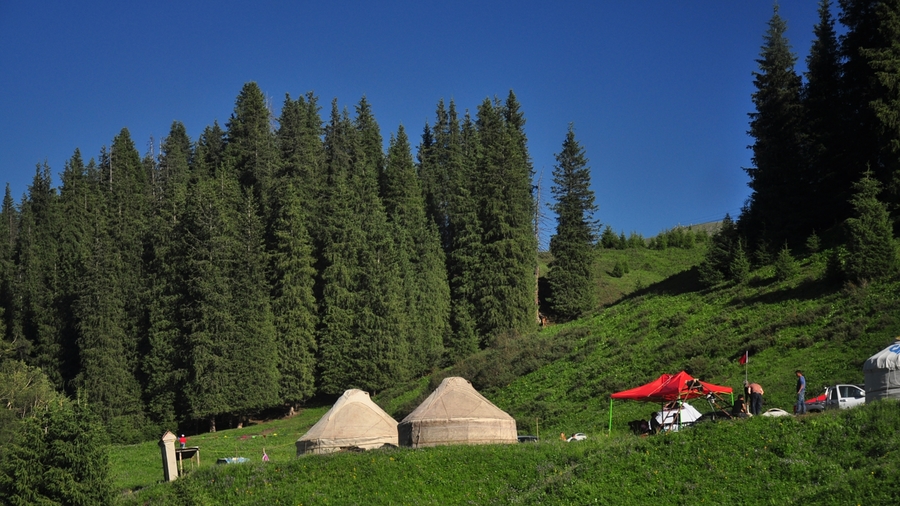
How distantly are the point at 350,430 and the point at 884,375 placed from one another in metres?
18.7

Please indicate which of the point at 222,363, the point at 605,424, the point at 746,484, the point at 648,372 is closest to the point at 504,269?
the point at 222,363

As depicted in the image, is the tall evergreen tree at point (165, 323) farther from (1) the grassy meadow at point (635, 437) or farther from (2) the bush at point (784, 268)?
(2) the bush at point (784, 268)

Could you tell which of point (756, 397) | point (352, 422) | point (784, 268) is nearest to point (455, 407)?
point (352, 422)

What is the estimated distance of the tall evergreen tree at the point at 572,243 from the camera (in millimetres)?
71188

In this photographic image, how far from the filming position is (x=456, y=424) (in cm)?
3106

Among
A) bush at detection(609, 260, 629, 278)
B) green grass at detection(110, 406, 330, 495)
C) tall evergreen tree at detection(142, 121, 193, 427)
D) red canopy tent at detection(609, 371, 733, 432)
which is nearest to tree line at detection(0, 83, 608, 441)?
tall evergreen tree at detection(142, 121, 193, 427)

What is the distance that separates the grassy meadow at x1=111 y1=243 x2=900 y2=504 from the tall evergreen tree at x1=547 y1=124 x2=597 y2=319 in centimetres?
781

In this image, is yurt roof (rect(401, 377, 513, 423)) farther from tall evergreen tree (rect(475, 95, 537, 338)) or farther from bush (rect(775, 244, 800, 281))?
tall evergreen tree (rect(475, 95, 537, 338))

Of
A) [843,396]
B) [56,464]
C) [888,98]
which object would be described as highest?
[888,98]

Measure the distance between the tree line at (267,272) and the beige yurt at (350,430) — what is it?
23.6 m

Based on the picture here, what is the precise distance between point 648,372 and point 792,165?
18.9 meters

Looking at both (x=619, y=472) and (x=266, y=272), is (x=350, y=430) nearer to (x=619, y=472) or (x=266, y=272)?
(x=619, y=472)

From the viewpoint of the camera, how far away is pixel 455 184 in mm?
79250

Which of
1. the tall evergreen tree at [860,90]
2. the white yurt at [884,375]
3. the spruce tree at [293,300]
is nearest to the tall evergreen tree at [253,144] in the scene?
the spruce tree at [293,300]
